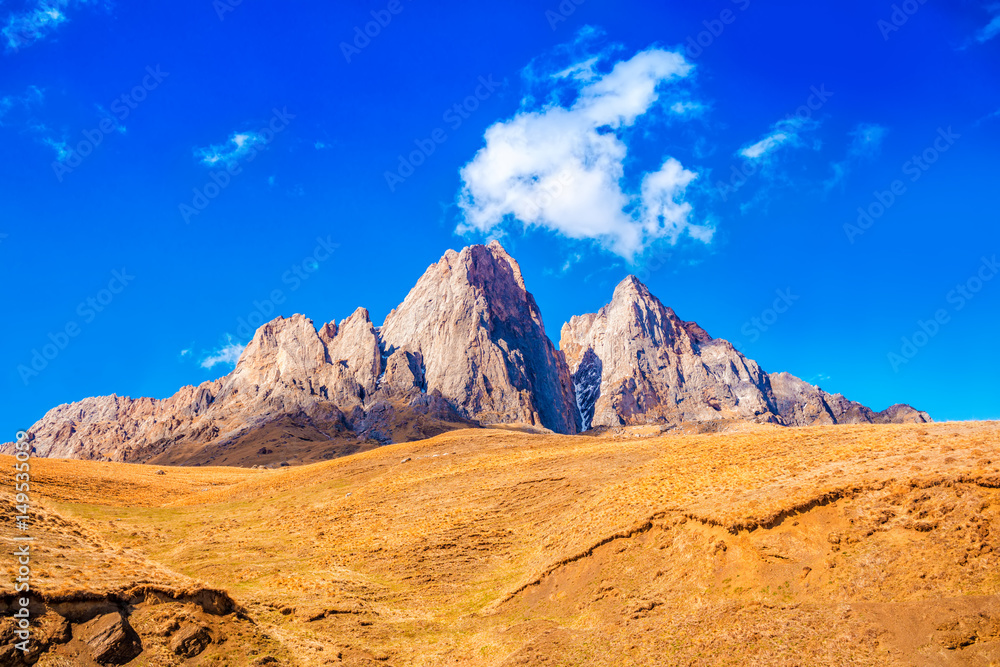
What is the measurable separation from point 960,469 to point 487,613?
19.5m

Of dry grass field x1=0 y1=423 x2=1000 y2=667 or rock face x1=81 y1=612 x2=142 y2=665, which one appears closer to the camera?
rock face x1=81 y1=612 x2=142 y2=665

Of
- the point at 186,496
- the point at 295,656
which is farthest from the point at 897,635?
the point at 186,496

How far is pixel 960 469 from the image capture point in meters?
23.4

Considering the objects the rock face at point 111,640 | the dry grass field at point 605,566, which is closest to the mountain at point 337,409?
the dry grass field at point 605,566

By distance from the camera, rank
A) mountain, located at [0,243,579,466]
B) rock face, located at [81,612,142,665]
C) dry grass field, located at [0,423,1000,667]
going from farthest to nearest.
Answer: mountain, located at [0,243,579,466] < dry grass field, located at [0,423,1000,667] < rock face, located at [81,612,142,665]

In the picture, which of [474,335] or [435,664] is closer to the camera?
[435,664]

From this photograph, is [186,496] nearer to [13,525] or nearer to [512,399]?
[13,525]

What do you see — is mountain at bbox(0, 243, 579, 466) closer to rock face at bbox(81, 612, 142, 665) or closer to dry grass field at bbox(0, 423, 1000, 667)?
dry grass field at bbox(0, 423, 1000, 667)

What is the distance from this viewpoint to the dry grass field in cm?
1886

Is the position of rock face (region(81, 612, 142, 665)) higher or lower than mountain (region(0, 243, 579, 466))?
lower

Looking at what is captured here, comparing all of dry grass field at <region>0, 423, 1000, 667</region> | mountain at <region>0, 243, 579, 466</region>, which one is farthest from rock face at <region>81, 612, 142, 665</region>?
mountain at <region>0, 243, 579, 466</region>

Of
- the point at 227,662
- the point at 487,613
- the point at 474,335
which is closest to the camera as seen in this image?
the point at 227,662

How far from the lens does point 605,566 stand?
2688cm

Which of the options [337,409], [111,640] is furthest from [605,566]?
[337,409]
